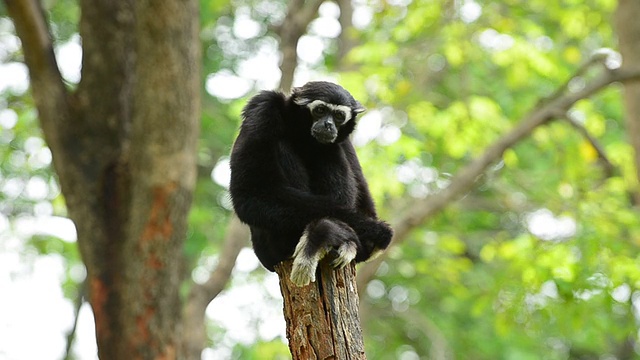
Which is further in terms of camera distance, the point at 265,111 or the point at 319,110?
the point at 319,110

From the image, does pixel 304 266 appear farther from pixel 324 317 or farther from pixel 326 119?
pixel 326 119

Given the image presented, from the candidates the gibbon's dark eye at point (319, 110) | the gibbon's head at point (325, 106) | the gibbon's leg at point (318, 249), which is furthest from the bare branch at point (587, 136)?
the gibbon's leg at point (318, 249)

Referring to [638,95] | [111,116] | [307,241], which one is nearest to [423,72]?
[638,95]

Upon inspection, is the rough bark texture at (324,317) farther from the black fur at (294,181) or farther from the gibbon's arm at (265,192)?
the gibbon's arm at (265,192)

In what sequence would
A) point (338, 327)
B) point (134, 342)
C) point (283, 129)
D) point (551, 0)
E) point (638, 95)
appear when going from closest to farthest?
1. point (338, 327)
2. point (283, 129)
3. point (134, 342)
4. point (638, 95)
5. point (551, 0)

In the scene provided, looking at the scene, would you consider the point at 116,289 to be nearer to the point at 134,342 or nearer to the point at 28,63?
the point at 134,342

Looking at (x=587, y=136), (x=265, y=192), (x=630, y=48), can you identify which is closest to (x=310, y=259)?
(x=265, y=192)

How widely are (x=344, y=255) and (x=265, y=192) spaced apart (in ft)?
2.45

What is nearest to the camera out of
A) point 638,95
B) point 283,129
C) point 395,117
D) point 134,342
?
point 283,129

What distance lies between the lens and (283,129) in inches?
199

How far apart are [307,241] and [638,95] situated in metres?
6.20

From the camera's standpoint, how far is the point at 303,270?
13.1 ft

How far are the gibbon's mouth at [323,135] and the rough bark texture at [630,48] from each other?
16.5 feet

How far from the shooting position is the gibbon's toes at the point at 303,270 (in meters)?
3.97
